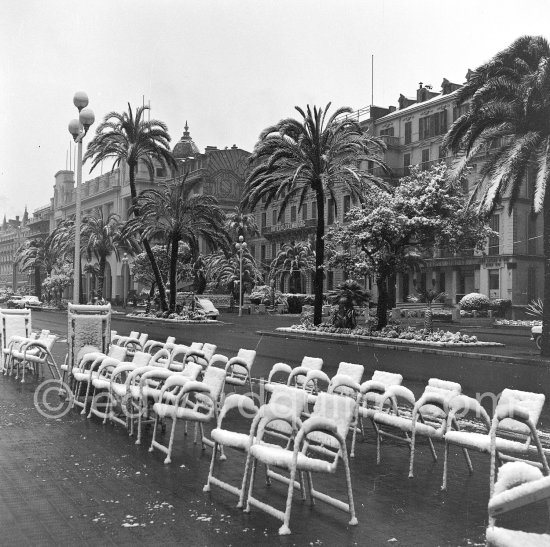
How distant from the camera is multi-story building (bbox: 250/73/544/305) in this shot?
178ft

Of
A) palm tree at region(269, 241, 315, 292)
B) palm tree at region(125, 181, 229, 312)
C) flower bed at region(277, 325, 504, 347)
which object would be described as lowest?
flower bed at region(277, 325, 504, 347)

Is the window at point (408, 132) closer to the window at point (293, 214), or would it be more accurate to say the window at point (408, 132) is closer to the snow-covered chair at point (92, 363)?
the window at point (293, 214)

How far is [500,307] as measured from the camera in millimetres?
48125

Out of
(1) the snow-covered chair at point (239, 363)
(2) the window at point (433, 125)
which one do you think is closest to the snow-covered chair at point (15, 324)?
(1) the snow-covered chair at point (239, 363)

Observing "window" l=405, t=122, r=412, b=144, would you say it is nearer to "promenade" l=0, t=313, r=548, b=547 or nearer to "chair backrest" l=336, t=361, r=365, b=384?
"chair backrest" l=336, t=361, r=365, b=384

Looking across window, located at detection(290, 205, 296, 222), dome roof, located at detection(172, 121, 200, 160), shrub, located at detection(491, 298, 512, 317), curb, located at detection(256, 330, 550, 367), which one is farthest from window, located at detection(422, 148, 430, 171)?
dome roof, located at detection(172, 121, 200, 160)

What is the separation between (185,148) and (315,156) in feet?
213

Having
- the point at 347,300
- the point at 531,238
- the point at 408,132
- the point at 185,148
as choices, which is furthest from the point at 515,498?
the point at 185,148

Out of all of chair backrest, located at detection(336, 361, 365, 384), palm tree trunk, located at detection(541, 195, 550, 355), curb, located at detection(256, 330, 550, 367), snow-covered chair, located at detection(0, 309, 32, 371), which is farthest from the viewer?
palm tree trunk, located at detection(541, 195, 550, 355)

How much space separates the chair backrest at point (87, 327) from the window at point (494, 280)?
46086mm

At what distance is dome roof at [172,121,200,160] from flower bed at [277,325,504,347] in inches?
2551

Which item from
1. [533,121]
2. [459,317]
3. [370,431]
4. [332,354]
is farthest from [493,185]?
[459,317]

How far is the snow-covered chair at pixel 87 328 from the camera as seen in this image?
13.0 meters

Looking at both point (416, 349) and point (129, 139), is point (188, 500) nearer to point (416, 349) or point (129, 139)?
point (416, 349)
